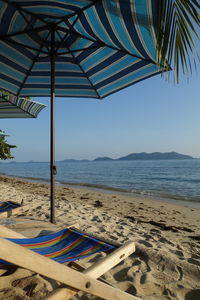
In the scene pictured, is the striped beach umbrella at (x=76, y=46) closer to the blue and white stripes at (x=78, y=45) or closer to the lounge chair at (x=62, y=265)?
the blue and white stripes at (x=78, y=45)

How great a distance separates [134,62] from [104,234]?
283 centimetres

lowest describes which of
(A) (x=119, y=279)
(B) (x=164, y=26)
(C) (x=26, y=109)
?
(A) (x=119, y=279)

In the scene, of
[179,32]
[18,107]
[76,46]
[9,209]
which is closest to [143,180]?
[18,107]

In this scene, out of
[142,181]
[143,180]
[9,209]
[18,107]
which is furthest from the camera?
[143,180]

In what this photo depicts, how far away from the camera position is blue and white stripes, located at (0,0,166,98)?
229 cm

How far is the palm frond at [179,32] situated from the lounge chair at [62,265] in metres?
1.20

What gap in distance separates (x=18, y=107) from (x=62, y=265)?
5.15 m

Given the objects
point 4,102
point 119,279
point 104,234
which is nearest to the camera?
point 119,279

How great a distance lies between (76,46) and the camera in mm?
3473

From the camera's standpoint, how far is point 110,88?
4.15 m

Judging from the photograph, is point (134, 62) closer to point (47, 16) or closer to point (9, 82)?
point (47, 16)

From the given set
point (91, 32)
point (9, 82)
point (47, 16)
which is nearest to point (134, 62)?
point (91, 32)

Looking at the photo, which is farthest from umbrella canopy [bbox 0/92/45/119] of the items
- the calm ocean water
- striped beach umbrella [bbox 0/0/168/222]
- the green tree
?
the calm ocean water

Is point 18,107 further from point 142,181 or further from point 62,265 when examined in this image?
point 142,181
